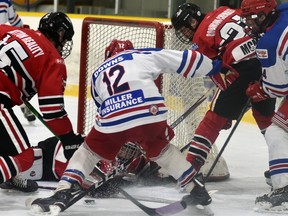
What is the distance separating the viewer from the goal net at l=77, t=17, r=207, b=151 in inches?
159

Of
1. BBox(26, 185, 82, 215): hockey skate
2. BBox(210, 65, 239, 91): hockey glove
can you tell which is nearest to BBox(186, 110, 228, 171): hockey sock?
BBox(210, 65, 239, 91): hockey glove

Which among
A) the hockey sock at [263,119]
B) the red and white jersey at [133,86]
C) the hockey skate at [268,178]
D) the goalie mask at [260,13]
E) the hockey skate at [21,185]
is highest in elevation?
the goalie mask at [260,13]

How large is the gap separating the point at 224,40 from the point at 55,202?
3.88 ft

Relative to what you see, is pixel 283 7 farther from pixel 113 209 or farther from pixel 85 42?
pixel 85 42

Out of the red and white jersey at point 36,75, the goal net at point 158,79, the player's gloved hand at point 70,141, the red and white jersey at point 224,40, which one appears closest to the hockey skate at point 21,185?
the player's gloved hand at point 70,141

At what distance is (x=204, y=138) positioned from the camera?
3666 mm

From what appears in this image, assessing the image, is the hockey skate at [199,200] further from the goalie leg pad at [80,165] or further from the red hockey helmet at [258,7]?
the red hockey helmet at [258,7]

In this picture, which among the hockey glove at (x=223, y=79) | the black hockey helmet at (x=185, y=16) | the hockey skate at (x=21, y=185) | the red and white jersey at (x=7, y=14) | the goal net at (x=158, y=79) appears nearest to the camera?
the hockey skate at (x=21, y=185)

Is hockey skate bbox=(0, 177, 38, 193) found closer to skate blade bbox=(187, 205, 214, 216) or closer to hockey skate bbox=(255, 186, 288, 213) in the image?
skate blade bbox=(187, 205, 214, 216)

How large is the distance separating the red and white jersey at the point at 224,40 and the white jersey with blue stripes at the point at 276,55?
1.41ft

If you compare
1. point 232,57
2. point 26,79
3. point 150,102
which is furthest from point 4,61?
point 232,57

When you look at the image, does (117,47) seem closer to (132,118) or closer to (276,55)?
(132,118)

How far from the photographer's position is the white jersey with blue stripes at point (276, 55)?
3.11 meters

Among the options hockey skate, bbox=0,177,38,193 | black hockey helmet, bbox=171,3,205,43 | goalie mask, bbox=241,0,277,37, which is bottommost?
hockey skate, bbox=0,177,38,193
